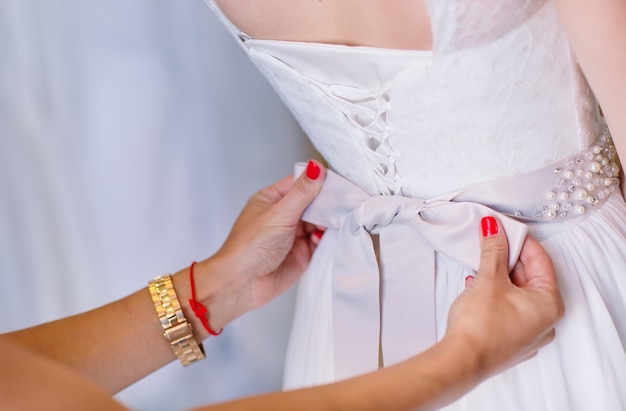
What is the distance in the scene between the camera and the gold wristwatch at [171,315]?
105 cm

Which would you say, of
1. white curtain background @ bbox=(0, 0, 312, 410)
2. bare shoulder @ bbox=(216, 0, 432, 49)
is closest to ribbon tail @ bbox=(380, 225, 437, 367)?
bare shoulder @ bbox=(216, 0, 432, 49)

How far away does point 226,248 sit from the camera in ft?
3.59

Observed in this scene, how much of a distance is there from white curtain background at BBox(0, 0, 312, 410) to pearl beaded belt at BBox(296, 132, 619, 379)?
17.5 inches

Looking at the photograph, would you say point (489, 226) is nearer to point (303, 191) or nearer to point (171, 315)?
point (303, 191)

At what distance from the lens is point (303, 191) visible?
1028mm

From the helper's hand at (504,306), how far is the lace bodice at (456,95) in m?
0.08

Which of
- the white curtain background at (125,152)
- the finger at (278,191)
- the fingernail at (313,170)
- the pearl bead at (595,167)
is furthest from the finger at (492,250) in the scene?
the white curtain background at (125,152)

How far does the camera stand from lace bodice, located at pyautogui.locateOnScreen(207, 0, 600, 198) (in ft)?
2.52

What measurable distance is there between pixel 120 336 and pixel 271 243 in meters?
0.22

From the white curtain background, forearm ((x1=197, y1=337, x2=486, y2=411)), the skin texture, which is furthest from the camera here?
the white curtain background

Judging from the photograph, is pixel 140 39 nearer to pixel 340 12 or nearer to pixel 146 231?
pixel 146 231

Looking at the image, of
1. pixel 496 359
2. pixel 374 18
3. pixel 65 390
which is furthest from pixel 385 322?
pixel 65 390

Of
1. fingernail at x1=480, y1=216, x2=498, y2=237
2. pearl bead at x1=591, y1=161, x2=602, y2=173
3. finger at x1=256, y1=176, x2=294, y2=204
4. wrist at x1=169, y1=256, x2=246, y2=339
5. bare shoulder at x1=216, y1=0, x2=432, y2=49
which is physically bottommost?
fingernail at x1=480, y1=216, x2=498, y2=237

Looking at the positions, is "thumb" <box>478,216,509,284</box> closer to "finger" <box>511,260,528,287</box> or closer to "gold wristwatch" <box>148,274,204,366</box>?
"finger" <box>511,260,528,287</box>
